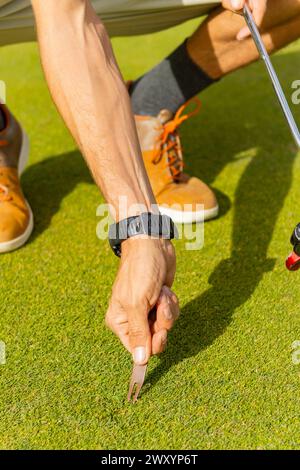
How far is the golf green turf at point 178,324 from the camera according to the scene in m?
1.35

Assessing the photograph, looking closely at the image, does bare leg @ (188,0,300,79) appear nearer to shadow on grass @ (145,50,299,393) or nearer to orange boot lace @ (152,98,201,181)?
orange boot lace @ (152,98,201,181)

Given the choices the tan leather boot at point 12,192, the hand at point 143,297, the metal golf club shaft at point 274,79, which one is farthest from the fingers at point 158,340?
the tan leather boot at point 12,192

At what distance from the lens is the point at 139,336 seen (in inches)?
51.3

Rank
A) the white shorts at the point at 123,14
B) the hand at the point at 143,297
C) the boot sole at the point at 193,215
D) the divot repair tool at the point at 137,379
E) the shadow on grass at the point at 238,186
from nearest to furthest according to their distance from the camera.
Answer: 1. the hand at the point at 143,297
2. the divot repair tool at the point at 137,379
3. the shadow on grass at the point at 238,186
4. the white shorts at the point at 123,14
5. the boot sole at the point at 193,215

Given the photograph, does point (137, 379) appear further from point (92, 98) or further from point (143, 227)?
point (92, 98)

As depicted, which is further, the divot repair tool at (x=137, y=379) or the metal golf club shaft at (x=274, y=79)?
the metal golf club shaft at (x=274, y=79)

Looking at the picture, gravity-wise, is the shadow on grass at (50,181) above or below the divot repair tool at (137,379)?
below

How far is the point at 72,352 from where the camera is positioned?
1.54 meters

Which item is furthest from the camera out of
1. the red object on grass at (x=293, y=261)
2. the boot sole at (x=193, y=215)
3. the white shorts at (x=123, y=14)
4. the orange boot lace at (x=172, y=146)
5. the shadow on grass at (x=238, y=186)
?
the orange boot lace at (x=172, y=146)

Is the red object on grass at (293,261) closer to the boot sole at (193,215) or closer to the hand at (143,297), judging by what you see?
the hand at (143,297)

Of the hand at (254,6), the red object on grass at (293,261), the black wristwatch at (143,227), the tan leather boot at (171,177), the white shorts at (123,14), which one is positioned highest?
the hand at (254,6)

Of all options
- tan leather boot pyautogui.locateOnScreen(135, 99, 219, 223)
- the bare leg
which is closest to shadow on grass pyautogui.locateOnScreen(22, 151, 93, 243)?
tan leather boot pyautogui.locateOnScreen(135, 99, 219, 223)

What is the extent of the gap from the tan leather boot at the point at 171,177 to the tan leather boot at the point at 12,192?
389mm
